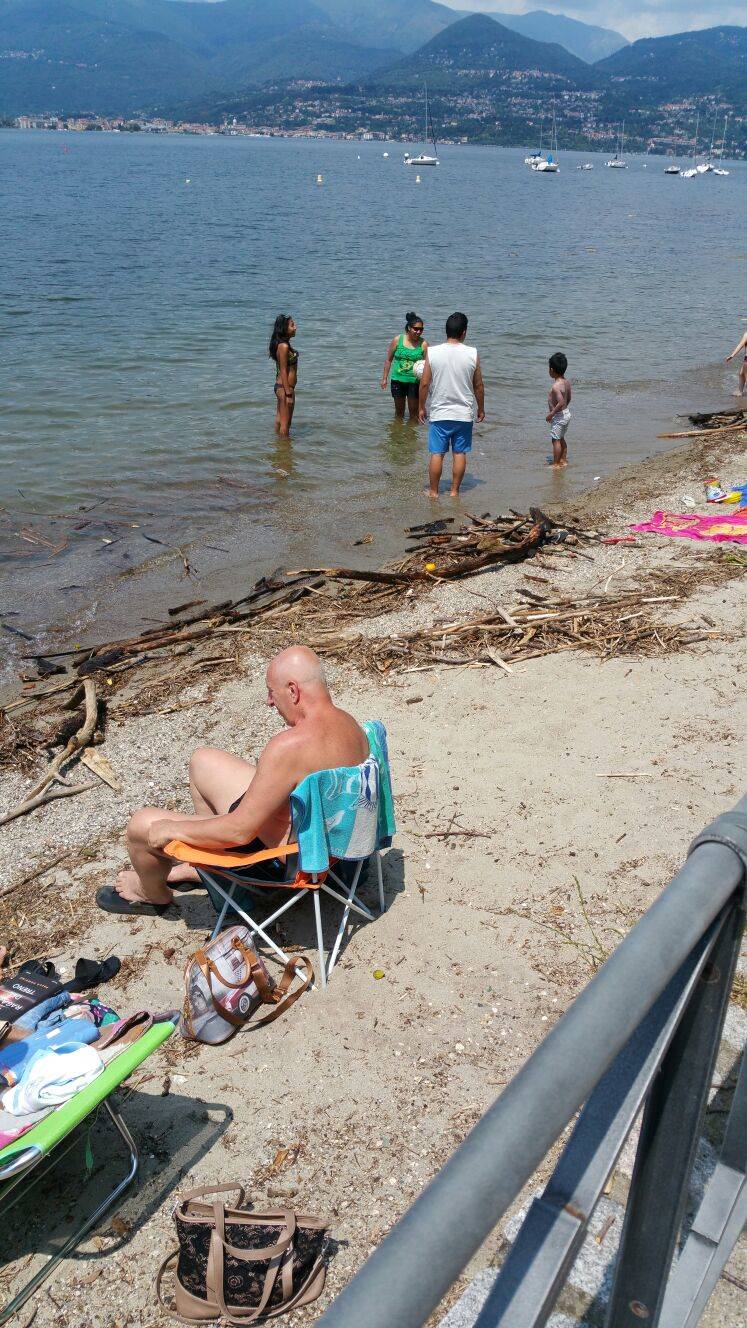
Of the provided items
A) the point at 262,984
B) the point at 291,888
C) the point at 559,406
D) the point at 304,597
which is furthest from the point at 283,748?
the point at 559,406

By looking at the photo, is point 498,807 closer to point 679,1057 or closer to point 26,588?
point 679,1057

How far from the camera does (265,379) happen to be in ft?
55.1

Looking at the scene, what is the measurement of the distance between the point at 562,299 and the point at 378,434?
48.3 ft

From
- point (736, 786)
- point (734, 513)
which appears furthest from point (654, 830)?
point (734, 513)

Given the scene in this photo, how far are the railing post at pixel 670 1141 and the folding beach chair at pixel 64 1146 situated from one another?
1887 mm

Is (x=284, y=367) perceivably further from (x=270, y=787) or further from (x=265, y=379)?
(x=270, y=787)

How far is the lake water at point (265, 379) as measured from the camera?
10000mm

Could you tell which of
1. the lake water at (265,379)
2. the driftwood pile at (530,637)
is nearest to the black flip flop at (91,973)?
the driftwood pile at (530,637)

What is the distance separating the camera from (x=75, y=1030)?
3.14 m

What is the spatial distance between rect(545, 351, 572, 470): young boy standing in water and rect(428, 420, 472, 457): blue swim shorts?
163 cm

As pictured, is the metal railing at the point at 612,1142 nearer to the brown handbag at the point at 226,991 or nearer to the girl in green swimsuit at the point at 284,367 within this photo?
the brown handbag at the point at 226,991

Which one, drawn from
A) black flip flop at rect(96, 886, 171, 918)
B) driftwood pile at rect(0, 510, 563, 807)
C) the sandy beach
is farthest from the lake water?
black flip flop at rect(96, 886, 171, 918)

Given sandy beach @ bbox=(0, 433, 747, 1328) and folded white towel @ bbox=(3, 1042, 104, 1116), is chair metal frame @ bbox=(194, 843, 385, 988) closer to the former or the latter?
sandy beach @ bbox=(0, 433, 747, 1328)

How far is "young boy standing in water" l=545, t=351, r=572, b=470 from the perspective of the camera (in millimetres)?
11406
